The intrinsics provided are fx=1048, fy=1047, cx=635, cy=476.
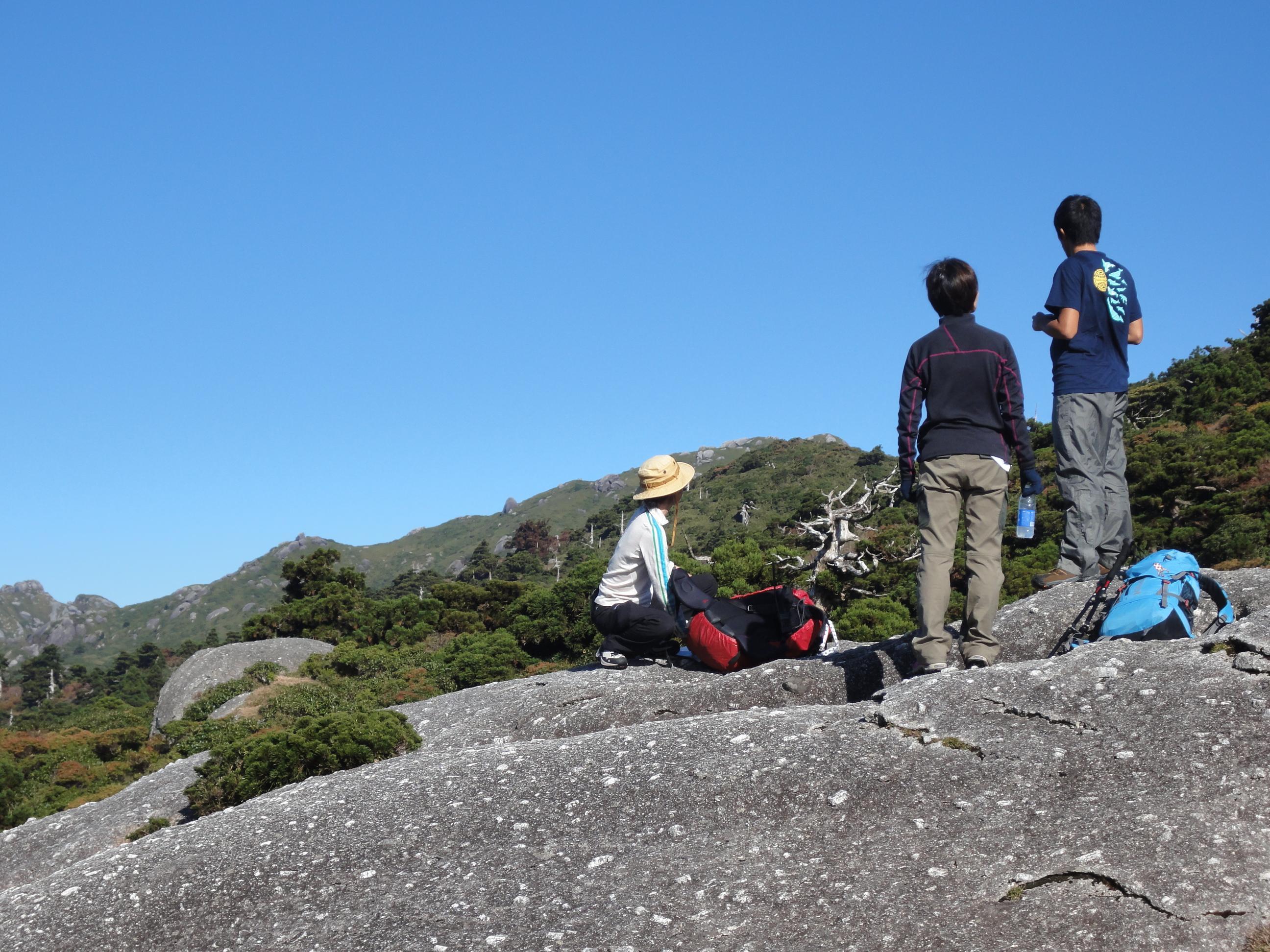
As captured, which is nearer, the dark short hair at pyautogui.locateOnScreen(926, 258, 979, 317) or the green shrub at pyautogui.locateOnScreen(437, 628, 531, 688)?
the dark short hair at pyautogui.locateOnScreen(926, 258, 979, 317)

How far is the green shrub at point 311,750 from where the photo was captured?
333 inches

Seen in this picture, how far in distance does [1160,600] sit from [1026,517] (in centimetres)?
103

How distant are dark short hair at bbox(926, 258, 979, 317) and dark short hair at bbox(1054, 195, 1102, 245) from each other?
6.40ft

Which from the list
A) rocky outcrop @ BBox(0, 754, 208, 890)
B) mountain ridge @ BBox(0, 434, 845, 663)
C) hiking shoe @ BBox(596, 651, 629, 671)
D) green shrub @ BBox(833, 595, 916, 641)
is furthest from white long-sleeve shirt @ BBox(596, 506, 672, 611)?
Result: mountain ridge @ BBox(0, 434, 845, 663)

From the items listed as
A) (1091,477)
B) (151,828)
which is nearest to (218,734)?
(151,828)

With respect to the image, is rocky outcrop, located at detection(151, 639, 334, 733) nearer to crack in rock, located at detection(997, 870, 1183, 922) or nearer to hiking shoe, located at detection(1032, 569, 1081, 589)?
hiking shoe, located at detection(1032, 569, 1081, 589)

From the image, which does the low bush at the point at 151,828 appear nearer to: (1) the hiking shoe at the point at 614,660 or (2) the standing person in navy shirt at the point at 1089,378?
(1) the hiking shoe at the point at 614,660

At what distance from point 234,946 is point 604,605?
→ 4609 mm

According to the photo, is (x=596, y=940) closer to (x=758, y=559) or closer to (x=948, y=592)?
(x=948, y=592)

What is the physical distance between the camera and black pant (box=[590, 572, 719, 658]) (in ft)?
30.4

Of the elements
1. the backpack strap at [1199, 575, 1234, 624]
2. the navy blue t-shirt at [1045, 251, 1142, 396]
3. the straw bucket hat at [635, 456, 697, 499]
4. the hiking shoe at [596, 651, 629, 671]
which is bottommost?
the hiking shoe at [596, 651, 629, 671]

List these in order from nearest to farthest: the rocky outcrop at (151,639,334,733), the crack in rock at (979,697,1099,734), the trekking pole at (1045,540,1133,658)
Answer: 1. the crack in rock at (979,697,1099,734)
2. the trekking pole at (1045,540,1133,658)
3. the rocky outcrop at (151,639,334,733)

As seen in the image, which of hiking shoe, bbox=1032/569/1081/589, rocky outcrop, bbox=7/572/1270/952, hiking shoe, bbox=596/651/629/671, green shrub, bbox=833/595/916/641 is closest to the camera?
rocky outcrop, bbox=7/572/1270/952

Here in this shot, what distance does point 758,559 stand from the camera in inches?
728
